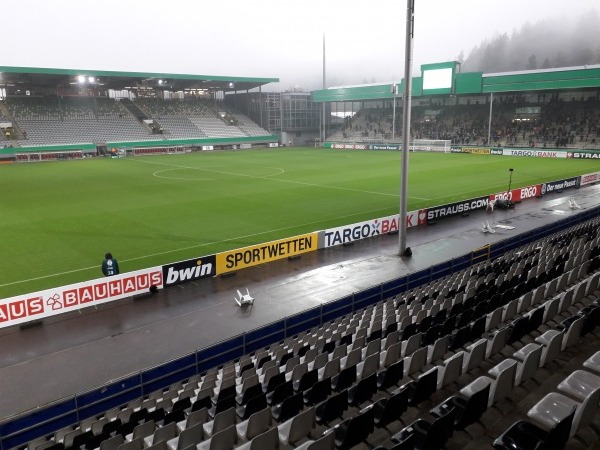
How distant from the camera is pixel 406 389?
673cm

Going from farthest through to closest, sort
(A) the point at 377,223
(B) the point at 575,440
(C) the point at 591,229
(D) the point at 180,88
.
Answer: (D) the point at 180,88 → (A) the point at 377,223 → (C) the point at 591,229 → (B) the point at 575,440

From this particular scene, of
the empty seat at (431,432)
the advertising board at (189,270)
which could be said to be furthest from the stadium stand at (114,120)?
the empty seat at (431,432)

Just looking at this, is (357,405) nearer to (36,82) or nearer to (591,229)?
(591,229)

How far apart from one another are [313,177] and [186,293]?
29.4 metres

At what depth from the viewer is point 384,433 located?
6762 mm

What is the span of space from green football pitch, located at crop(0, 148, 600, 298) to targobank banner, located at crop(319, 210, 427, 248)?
2.97m

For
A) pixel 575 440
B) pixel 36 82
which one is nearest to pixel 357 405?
pixel 575 440

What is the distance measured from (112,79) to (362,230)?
65.5 m

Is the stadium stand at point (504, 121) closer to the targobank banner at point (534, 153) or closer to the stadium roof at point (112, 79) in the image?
the targobank banner at point (534, 153)

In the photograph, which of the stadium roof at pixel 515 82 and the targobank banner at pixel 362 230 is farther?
the stadium roof at pixel 515 82

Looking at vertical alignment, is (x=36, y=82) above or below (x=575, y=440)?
above

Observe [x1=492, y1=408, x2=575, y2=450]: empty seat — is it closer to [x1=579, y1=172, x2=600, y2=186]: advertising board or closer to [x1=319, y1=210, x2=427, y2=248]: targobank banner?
[x1=319, y1=210, x2=427, y2=248]: targobank banner

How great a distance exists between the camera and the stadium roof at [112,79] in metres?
66.4

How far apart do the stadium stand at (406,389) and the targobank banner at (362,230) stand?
9.93 metres
